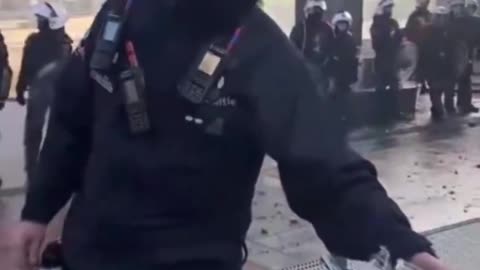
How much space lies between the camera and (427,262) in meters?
1.98

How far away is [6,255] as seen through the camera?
259 centimetres

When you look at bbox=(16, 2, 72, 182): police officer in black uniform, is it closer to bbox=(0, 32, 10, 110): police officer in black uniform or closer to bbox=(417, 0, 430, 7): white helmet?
bbox=(0, 32, 10, 110): police officer in black uniform

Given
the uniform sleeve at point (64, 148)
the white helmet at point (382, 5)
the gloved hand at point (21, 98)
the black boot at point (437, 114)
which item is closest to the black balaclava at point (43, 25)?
the gloved hand at point (21, 98)

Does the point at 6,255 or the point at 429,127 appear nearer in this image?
the point at 6,255

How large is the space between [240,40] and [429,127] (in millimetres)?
12974

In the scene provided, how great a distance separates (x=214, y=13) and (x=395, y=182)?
7.98m

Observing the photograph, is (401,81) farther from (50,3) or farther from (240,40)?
(240,40)

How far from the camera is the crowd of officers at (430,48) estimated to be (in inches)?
564

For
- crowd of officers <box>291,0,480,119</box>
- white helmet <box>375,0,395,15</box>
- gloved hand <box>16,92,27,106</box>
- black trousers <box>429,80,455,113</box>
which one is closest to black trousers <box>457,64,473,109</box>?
crowd of officers <box>291,0,480,119</box>

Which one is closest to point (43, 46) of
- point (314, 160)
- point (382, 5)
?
point (382, 5)

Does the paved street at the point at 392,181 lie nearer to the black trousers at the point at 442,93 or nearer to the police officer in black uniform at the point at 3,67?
the police officer in black uniform at the point at 3,67

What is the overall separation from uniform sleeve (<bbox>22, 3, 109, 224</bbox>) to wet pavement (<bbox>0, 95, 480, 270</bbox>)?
283cm

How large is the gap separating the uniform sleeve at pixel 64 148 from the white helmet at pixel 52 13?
809 centimetres

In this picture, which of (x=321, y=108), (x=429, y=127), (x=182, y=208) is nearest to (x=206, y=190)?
(x=182, y=208)
